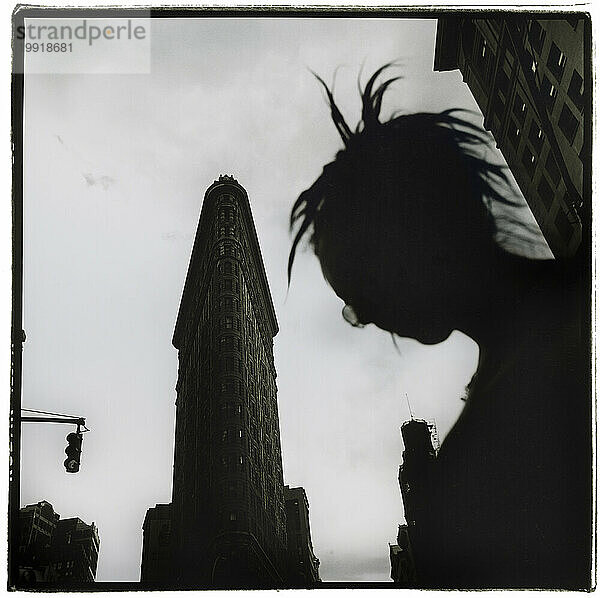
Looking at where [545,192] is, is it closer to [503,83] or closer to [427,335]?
[503,83]

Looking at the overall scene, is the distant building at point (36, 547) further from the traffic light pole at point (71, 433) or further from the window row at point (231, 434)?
the window row at point (231, 434)

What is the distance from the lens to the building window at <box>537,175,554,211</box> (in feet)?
12.1

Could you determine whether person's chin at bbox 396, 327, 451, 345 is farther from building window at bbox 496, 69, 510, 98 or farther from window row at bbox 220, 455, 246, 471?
building window at bbox 496, 69, 510, 98

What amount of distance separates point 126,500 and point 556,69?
2.95 m

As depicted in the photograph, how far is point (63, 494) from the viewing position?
3.41 m

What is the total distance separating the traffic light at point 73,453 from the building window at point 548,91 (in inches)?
110

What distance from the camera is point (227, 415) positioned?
3510mm

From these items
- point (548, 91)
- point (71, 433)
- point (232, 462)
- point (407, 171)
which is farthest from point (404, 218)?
point (71, 433)

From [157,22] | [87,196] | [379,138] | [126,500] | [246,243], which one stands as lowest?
[126,500]

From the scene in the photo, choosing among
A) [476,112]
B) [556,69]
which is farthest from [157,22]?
[556,69]

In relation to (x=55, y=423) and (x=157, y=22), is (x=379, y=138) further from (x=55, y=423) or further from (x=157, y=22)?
(x=55, y=423)

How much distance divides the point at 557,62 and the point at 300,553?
106 inches

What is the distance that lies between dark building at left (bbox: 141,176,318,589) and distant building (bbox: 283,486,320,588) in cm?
2

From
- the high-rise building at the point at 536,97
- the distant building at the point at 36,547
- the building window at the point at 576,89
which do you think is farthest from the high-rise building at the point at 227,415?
the building window at the point at 576,89
